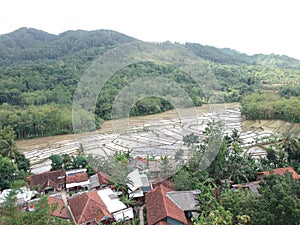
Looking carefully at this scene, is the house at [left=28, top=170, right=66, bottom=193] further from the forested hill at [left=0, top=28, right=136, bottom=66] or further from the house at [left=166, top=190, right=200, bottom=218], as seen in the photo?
the forested hill at [left=0, top=28, right=136, bottom=66]

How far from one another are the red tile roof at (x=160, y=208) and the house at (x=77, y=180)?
3250 millimetres

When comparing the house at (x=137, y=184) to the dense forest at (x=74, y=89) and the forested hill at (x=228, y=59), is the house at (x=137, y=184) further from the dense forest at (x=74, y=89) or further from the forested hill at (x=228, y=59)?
the forested hill at (x=228, y=59)

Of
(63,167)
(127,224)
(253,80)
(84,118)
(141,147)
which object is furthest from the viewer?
(253,80)

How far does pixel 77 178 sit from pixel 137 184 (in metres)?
3.51

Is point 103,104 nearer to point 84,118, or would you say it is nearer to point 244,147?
point 84,118

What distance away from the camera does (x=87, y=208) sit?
26.6 ft

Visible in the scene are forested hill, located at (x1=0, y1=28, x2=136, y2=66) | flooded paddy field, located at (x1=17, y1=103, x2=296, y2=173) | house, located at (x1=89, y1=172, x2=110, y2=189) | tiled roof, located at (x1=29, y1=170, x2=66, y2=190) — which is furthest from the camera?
forested hill, located at (x1=0, y1=28, x2=136, y2=66)

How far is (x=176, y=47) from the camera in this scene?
22.4 feet

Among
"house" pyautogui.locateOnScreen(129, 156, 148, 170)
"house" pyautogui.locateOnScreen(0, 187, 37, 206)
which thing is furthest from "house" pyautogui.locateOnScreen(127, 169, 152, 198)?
"house" pyautogui.locateOnScreen(0, 187, 37, 206)

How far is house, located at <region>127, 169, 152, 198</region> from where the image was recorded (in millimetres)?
7722

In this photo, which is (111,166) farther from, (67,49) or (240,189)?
(67,49)

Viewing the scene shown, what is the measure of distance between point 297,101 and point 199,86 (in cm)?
1878

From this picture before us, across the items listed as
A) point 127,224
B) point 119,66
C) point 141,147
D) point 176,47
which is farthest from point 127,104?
point 127,224

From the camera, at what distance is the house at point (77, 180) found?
10.7 metres
